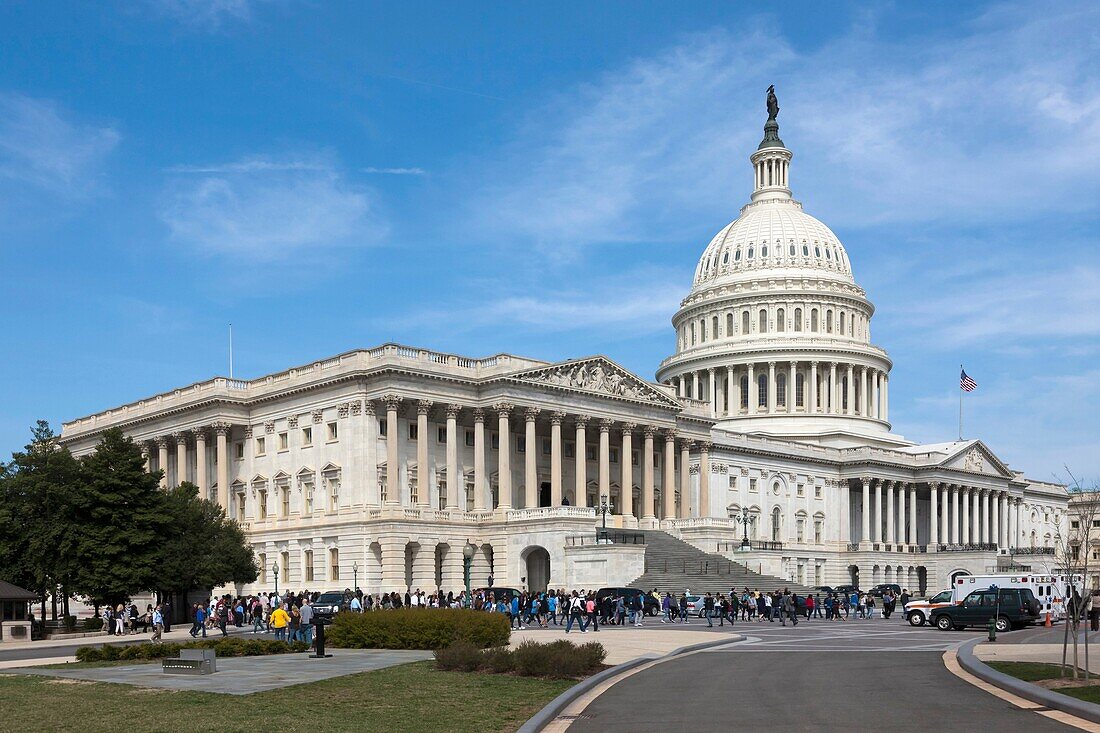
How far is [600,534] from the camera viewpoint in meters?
85.1

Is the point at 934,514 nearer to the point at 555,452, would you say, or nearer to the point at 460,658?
the point at 555,452

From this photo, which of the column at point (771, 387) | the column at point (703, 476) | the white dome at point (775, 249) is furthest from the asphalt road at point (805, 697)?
the white dome at point (775, 249)

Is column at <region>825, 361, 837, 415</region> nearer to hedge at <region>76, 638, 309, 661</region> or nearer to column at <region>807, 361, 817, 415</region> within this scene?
column at <region>807, 361, 817, 415</region>

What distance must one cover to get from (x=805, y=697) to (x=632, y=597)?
45525 millimetres

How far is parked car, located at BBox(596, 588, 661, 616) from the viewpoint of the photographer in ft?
236

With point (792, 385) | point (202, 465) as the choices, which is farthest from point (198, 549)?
point (792, 385)

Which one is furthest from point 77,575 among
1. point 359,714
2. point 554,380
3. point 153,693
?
point 359,714

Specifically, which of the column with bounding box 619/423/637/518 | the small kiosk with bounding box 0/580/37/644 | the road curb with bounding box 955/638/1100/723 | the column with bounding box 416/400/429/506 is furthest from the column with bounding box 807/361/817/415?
the road curb with bounding box 955/638/1100/723

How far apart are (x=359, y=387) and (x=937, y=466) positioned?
71.5 metres

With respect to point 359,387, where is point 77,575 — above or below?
below

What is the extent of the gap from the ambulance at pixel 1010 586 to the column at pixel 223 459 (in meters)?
51.6

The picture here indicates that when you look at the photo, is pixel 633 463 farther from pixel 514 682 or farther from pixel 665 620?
pixel 514 682

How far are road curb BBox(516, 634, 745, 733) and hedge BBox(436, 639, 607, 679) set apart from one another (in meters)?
0.51

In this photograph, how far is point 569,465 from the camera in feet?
337
